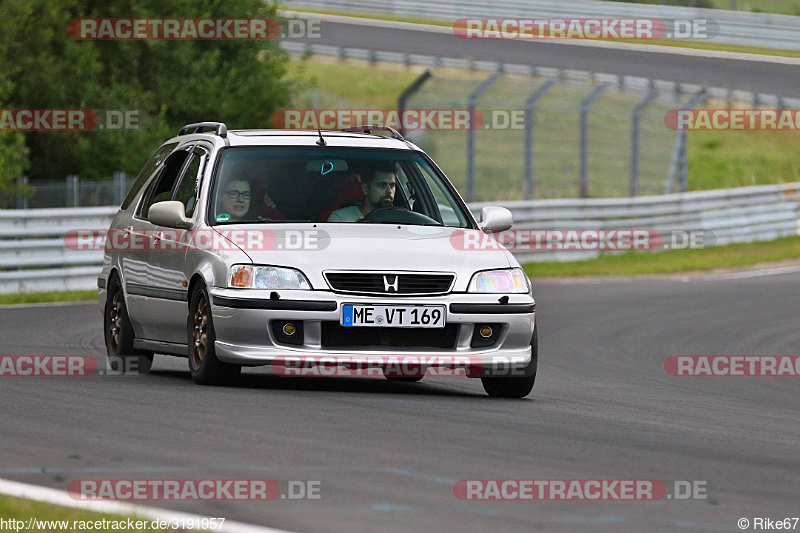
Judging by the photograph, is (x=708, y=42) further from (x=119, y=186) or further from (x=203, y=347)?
(x=203, y=347)

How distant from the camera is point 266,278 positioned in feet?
30.1

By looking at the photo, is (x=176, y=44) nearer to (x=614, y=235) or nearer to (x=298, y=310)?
(x=614, y=235)

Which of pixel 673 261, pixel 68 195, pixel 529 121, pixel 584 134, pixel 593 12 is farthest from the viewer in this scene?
pixel 593 12

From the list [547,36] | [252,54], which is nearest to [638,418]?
[252,54]

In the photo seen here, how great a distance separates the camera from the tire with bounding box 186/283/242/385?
369 inches

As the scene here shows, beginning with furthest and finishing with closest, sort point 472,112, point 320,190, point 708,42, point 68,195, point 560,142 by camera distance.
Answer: point 708,42, point 560,142, point 472,112, point 68,195, point 320,190

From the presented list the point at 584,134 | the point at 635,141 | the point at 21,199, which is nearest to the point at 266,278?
the point at 21,199

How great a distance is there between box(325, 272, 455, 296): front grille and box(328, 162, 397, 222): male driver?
0.92 m

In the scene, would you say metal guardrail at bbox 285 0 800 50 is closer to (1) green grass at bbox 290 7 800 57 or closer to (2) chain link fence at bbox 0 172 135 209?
(1) green grass at bbox 290 7 800 57

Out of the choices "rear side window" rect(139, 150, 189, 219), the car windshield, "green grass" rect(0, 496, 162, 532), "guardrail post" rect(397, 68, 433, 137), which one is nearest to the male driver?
the car windshield

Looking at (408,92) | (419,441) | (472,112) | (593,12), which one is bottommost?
(419,441)

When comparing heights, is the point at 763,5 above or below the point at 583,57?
above

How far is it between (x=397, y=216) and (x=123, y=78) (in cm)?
1898

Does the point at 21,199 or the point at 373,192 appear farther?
the point at 21,199
